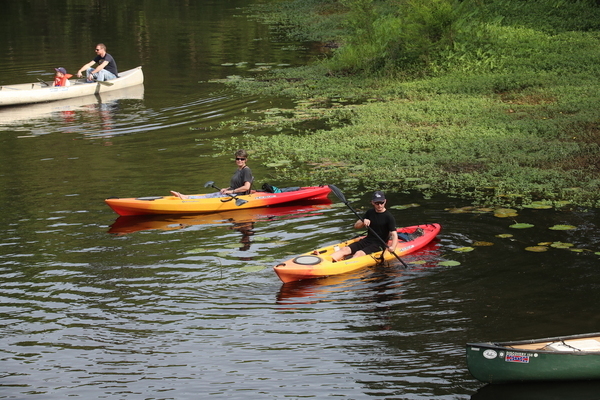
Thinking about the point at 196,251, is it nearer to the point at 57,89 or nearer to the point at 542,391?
the point at 542,391

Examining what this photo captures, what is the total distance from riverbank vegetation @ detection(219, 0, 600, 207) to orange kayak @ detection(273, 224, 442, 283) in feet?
6.49

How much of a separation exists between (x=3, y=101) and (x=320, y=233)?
1320 centimetres

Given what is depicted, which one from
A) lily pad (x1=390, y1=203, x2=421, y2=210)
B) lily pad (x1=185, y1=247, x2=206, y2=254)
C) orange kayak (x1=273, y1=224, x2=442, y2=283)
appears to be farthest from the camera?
lily pad (x1=390, y1=203, x2=421, y2=210)

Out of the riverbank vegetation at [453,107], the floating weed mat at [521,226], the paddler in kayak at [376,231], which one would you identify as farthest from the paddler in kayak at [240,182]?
the floating weed mat at [521,226]

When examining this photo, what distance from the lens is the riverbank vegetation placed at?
14.2 metres

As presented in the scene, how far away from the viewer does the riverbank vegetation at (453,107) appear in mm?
14164

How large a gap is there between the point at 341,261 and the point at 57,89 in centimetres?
1471

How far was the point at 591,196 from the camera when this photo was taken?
12727 mm

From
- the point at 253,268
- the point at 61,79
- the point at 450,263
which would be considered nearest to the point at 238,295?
the point at 253,268

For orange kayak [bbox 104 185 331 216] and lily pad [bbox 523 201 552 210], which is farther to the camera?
orange kayak [bbox 104 185 331 216]

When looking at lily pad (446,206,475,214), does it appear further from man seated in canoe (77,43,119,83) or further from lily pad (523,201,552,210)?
man seated in canoe (77,43,119,83)

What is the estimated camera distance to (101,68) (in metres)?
24.1

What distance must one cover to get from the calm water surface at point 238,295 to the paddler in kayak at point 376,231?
1.34 feet

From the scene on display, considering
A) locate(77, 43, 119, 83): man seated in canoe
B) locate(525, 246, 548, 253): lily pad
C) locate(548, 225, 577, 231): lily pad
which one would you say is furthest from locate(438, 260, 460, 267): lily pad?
locate(77, 43, 119, 83): man seated in canoe
